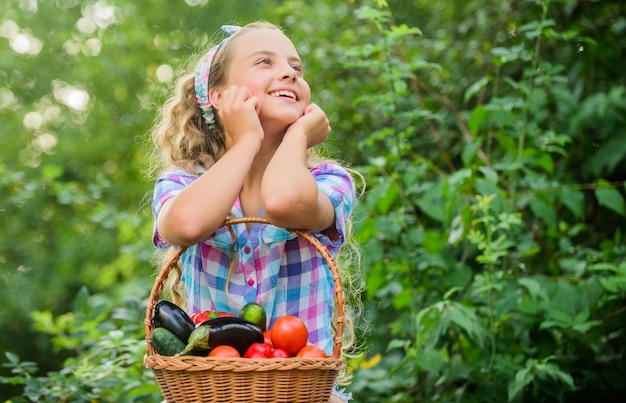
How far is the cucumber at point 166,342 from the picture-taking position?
1.73 metres

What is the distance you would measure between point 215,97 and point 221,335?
2.90ft

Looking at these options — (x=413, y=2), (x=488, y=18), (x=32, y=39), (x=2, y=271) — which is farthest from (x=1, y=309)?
(x=488, y=18)

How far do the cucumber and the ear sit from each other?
83cm

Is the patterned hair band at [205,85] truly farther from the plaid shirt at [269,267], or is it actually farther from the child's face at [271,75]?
the plaid shirt at [269,267]

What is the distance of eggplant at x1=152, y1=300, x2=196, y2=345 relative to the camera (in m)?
1.77

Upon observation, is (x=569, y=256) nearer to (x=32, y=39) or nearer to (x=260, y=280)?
(x=260, y=280)

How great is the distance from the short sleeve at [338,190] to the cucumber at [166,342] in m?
0.57

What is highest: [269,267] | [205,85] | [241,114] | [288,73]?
[205,85]

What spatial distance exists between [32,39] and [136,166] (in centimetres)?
230

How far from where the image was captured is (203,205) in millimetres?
1846

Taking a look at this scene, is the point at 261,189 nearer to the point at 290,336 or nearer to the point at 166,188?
the point at 166,188

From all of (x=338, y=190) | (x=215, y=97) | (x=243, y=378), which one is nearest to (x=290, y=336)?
(x=243, y=378)

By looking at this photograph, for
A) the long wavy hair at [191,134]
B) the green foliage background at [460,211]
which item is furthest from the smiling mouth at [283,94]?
the green foliage background at [460,211]

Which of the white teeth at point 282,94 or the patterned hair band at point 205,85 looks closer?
the white teeth at point 282,94
